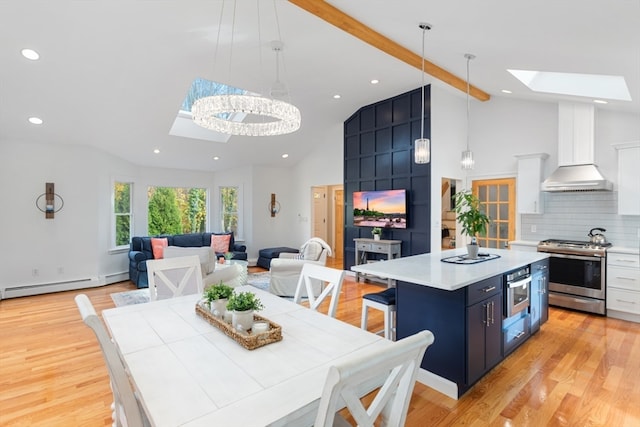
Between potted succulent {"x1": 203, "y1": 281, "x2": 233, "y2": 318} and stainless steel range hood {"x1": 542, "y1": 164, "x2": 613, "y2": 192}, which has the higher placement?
stainless steel range hood {"x1": 542, "y1": 164, "x2": 613, "y2": 192}

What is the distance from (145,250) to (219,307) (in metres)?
5.22

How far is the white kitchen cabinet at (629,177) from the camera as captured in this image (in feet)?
13.9

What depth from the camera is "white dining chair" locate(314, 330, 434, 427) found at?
0.83 metres

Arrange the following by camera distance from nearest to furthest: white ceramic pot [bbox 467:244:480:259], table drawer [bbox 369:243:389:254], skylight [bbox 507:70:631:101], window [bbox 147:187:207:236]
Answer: white ceramic pot [bbox 467:244:480:259], skylight [bbox 507:70:631:101], table drawer [bbox 369:243:389:254], window [bbox 147:187:207:236]

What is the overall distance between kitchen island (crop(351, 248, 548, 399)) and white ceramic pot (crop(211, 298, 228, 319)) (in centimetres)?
118

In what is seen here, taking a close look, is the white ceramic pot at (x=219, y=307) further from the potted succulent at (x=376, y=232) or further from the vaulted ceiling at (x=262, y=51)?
the potted succulent at (x=376, y=232)

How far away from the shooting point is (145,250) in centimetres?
628

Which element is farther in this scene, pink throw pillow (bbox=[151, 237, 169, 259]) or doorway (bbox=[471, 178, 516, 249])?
pink throw pillow (bbox=[151, 237, 169, 259])

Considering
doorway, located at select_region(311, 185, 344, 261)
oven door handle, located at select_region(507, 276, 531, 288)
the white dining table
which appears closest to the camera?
the white dining table

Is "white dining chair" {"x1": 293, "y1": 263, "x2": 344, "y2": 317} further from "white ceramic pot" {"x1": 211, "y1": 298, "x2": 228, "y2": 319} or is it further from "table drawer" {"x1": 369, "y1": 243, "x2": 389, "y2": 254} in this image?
"table drawer" {"x1": 369, "y1": 243, "x2": 389, "y2": 254}

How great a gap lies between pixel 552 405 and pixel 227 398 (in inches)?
98.3

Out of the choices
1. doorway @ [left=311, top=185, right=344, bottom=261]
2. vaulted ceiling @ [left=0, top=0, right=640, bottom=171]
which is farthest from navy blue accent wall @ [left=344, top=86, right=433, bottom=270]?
doorway @ [left=311, top=185, right=344, bottom=261]

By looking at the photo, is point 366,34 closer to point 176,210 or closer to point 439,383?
point 439,383

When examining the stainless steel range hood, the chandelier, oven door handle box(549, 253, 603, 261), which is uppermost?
the chandelier
